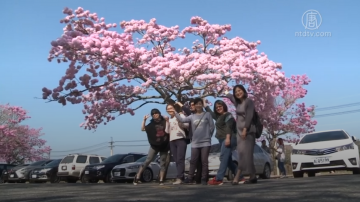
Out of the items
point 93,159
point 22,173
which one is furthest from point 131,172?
point 22,173

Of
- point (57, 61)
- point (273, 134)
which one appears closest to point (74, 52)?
point (57, 61)

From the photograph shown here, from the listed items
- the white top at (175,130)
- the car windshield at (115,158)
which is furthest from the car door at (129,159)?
the white top at (175,130)

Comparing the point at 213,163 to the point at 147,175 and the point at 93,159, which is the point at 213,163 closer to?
the point at 147,175

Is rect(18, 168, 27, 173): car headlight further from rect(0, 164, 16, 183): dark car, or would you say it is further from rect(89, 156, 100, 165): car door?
rect(89, 156, 100, 165): car door

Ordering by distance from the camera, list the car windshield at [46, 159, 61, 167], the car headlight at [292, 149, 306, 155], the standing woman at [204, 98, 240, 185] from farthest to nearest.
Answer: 1. the car windshield at [46, 159, 61, 167]
2. the car headlight at [292, 149, 306, 155]
3. the standing woman at [204, 98, 240, 185]

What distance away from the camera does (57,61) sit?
1744 centimetres

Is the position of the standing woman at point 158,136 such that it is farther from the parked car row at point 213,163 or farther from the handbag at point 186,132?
the parked car row at point 213,163

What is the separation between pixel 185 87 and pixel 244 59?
2.44 meters

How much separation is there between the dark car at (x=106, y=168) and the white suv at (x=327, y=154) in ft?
25.4

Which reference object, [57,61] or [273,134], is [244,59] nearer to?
[57,61]

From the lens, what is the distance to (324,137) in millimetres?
13312

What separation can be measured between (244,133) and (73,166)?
49.4 feet

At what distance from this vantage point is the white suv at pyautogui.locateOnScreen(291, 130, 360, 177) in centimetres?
1209

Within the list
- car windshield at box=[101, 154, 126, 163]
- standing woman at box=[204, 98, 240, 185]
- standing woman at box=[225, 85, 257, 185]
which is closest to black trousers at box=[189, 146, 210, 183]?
standing woman at box=[204, 98, 240, 185]
